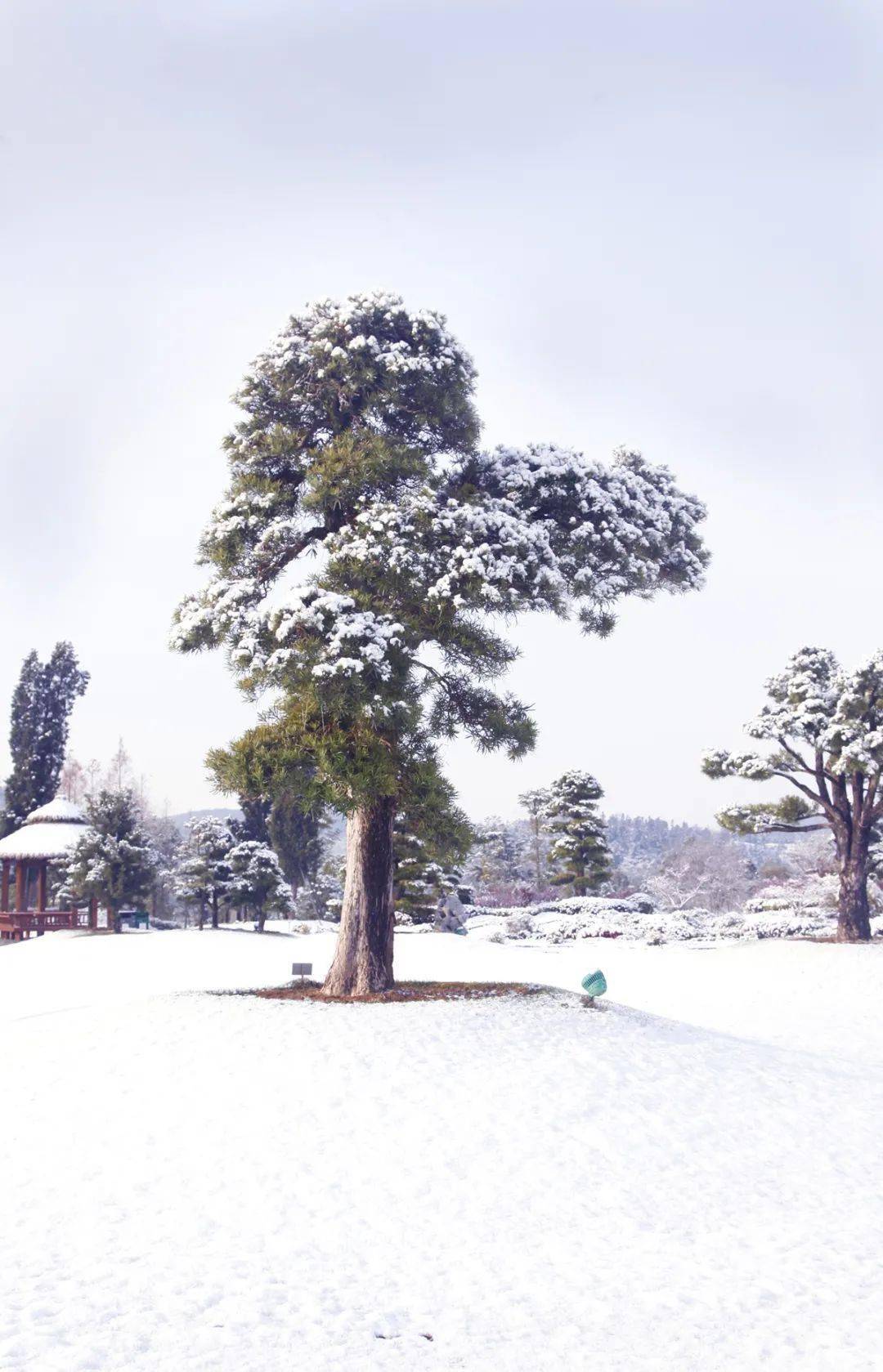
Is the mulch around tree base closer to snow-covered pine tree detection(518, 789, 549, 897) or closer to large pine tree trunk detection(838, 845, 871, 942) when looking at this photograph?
large pine tree trunk detection(838, 845, 871, 942)

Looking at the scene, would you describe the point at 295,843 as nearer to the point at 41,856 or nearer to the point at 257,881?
the point at 257,881

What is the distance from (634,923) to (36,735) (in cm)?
2787

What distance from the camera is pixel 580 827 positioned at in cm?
4600

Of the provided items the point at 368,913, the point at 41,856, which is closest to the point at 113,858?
the point at 41,856

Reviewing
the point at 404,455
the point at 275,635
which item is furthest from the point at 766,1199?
the point at 404,455

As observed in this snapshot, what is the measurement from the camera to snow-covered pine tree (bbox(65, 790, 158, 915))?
36.2m

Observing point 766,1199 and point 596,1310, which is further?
point 766,1199

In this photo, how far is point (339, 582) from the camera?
48.0 feet

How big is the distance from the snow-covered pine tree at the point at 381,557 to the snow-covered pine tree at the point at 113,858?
2238 centimetres

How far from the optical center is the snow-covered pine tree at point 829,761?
2823 cm

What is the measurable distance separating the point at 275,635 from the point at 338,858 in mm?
41403

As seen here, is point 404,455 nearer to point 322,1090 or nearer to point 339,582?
point 339,582

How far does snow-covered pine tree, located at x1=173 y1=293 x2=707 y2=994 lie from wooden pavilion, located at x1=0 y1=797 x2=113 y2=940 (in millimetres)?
24784

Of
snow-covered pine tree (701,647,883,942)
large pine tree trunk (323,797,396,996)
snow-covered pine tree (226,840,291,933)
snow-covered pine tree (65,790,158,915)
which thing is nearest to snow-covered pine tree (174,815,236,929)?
snow-covered pine tree (226,840,291,933)
